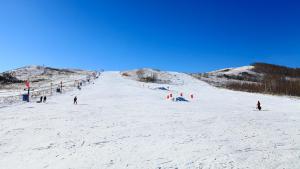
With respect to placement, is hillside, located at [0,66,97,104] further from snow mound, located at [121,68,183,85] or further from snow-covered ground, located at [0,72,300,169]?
snow-covered ground, located at [0,72,300,169]

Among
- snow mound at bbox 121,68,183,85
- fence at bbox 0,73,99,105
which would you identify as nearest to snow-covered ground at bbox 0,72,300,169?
fence at bbox 0,73,99,105

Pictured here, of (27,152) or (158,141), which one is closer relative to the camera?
(27,152)

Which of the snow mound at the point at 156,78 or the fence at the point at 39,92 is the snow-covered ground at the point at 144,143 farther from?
the snow mound at the point at 156,78

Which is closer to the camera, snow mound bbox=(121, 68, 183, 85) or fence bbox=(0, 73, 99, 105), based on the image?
fence bbox=(0, 73, 99, 105)

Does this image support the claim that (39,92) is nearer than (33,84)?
Yes

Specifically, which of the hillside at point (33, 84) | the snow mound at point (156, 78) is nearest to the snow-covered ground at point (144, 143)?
the hillside at point (33, 84)

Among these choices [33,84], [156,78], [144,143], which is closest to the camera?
[144,143]

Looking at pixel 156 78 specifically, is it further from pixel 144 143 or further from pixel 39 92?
pixel 144 143

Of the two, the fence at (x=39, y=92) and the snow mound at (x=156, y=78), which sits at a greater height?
the snow mound at (x=156, y=78)

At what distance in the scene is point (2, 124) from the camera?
20.3 metres

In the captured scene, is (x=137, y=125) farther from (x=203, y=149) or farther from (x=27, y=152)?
(x=27, y=152)

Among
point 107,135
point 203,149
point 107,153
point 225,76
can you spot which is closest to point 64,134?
point 107,135

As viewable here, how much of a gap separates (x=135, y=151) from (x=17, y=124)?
10.9 meters

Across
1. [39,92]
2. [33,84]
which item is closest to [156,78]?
[33,84]
